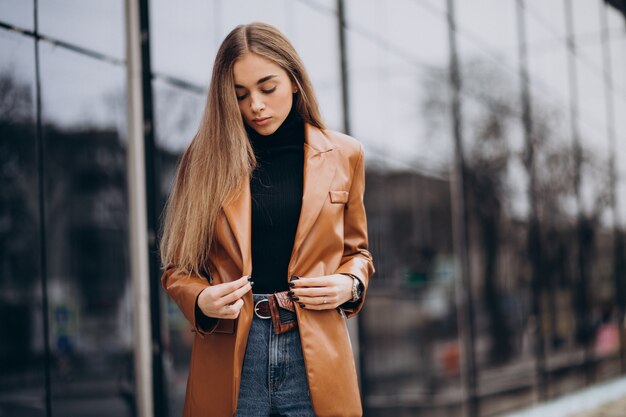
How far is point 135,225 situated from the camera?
4273 mm

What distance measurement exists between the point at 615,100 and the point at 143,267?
1283 cm

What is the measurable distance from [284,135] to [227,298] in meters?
0.53

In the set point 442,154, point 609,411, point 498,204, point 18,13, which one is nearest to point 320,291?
point 18,13

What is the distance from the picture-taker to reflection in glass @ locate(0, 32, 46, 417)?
18094mm

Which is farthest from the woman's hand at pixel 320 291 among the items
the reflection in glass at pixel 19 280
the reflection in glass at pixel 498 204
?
the reflection in glass at pixel 19 280

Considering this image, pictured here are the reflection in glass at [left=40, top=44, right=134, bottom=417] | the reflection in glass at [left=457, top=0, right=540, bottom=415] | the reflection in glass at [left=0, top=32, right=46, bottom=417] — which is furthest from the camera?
the reflection in glass at [left=40, top=44, right=134, bottom=417]

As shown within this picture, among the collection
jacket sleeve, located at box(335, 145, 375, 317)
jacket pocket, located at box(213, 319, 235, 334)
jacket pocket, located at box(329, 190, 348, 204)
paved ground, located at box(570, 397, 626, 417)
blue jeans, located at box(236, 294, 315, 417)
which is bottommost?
paved ground, located at box(570, 397, 626, 417)

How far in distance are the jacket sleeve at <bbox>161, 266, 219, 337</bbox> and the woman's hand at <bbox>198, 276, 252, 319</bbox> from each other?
Result: 0.06 metres

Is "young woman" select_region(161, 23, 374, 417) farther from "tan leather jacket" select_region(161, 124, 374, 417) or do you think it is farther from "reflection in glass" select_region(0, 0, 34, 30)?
"reflection in glass" select_region(0, 0, 34, 30)

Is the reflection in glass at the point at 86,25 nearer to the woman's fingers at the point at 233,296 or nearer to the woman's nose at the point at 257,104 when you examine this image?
the woman's nose at the point at 257,104

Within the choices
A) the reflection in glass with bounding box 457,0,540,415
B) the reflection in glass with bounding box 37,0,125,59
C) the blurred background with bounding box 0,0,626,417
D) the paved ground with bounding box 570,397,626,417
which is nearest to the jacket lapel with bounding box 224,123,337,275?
the blurred background with bounding box 0,0,626,417

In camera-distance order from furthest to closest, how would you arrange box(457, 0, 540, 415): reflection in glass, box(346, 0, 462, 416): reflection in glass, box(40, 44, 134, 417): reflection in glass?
box(40, 44, 134, 417): reflection in glass → box(457, 0, 540, 415): reflection in glass → box(346, 0, 462, 416): reflection in glass

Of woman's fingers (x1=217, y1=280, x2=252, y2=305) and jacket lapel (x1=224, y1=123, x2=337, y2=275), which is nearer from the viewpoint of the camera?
woman's fingers (x1=217, y1=280, x2=252, y2=305)

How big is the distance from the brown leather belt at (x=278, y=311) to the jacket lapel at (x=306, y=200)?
0.32 feet
